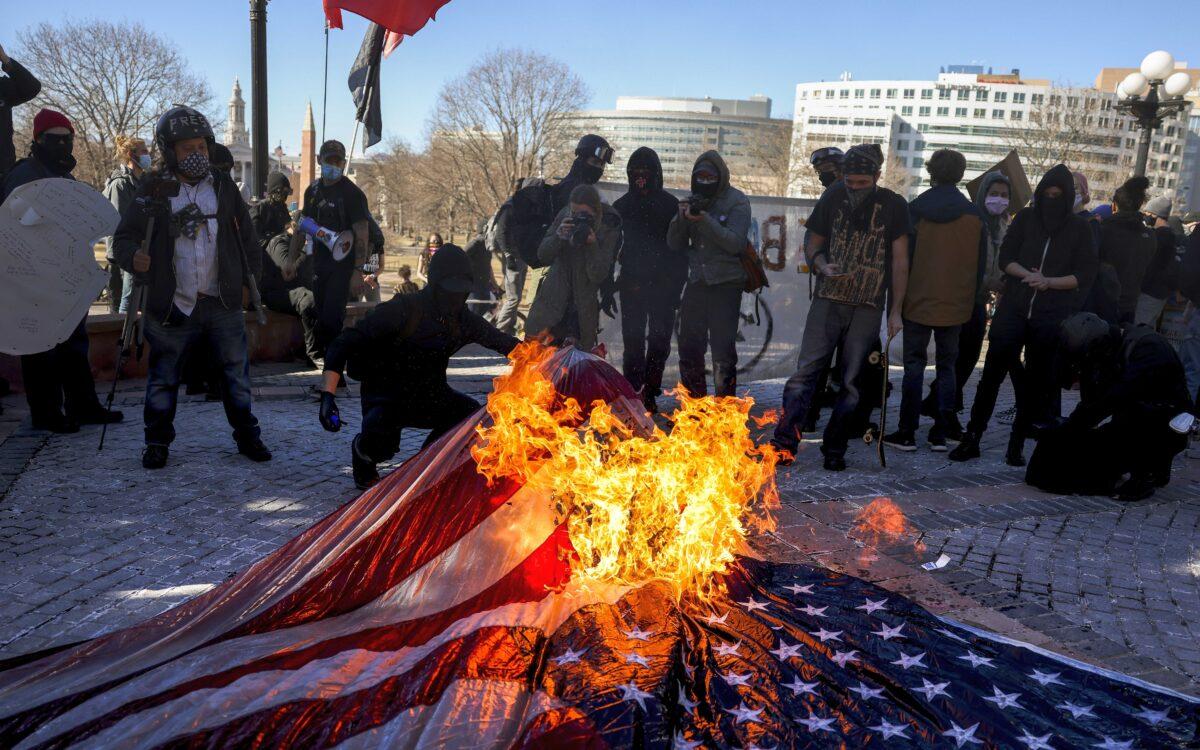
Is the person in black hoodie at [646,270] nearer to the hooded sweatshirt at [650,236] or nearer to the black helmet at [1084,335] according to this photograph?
the hooded sweatshirt at [650,236]

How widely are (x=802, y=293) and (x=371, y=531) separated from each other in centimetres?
615

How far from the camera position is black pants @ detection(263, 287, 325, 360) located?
8852mm

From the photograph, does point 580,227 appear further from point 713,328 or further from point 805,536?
point 805,536

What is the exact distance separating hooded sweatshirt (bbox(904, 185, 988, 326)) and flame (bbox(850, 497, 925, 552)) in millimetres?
1797

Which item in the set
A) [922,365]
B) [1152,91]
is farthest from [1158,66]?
[922,365]

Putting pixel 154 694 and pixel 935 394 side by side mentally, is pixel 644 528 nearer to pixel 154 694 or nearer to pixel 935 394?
pixel 154 694

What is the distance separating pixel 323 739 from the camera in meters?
2.42

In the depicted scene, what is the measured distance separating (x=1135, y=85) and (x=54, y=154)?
1157 centimetres

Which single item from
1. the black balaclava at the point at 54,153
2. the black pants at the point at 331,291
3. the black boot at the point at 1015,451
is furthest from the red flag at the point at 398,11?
the black boot at the point at 1015,451

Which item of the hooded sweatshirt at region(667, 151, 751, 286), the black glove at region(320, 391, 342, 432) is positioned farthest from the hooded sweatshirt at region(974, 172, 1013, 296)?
the black glove at region(320, 391, 342, 432)

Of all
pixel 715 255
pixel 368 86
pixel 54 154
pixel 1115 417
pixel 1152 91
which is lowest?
pixel 1115 417

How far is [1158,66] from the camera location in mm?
10930

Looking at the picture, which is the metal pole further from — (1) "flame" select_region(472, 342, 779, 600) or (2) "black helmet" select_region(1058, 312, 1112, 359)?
(2) "black helmet" select_region(1058, 312, 1112, 359)

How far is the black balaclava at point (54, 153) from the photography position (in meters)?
6.05
